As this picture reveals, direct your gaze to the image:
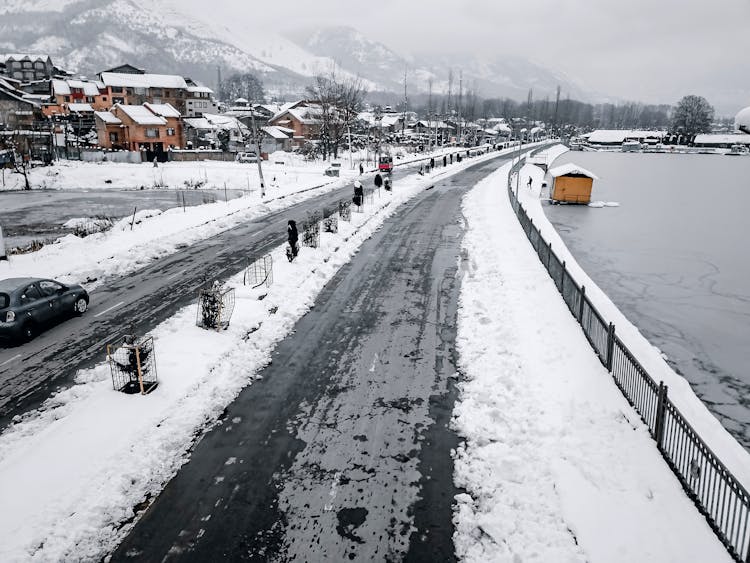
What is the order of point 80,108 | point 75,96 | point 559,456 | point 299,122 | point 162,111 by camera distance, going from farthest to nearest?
1. point 75,96
2. point 80,108
3. point 299,122
4. point 162,111
5. point 559,456

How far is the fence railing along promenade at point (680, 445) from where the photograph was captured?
645cm

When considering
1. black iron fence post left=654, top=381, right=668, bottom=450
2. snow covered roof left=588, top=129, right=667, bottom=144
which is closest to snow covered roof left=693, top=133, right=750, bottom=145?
snow covered roof left=588, top=129, right=667, bottom=144

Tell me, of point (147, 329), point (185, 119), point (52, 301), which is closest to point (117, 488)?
point (147, 329)

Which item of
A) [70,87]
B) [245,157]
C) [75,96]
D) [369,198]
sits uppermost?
[70,87]

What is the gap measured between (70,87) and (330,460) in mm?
129566

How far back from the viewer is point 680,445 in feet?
26.7

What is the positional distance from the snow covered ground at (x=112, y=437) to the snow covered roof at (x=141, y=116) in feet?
Answer: 250

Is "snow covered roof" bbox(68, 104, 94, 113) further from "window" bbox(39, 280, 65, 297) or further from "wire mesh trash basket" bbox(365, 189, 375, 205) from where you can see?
"window" bbox(39, 280, 65, 297)

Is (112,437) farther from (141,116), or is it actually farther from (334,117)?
(141,116)

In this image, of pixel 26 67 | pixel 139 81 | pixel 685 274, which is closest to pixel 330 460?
pixel 685 274

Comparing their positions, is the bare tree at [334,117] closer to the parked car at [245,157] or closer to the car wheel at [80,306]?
the parked car at [245,157]

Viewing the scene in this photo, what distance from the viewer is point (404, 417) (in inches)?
394

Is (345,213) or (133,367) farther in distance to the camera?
(345,213)

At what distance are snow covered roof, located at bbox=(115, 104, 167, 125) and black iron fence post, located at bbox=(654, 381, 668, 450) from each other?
285 ft
